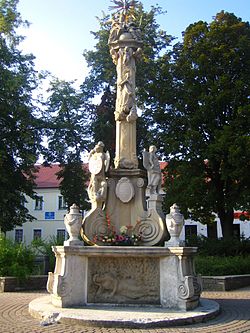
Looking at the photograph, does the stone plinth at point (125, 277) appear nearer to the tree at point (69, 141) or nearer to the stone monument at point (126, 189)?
the stone monument at point (126, 189)

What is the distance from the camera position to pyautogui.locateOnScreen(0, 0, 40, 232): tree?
2247cm

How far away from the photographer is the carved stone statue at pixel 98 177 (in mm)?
10938

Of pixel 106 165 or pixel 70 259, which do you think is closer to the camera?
pixel 70 259

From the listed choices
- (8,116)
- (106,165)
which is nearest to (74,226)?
(106,165)

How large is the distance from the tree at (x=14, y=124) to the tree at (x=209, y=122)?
23.6 feet

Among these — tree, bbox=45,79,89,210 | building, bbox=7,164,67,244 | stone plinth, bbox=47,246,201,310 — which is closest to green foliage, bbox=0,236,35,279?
stone plinth, bbox=47,246,201,310

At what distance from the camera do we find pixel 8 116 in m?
23.2

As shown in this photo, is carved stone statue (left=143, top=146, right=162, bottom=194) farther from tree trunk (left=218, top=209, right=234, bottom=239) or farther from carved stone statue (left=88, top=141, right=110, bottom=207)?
tree trunk (left=218, top=209, right=234, bottom=239)

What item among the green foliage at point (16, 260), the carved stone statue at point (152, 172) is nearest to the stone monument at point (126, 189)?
the carved stone statue at point (152, 172)

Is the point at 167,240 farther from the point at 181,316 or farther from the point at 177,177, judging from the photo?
the point at 177,177

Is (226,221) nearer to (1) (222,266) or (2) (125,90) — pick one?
(1) (222,266)

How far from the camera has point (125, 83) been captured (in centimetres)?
1227

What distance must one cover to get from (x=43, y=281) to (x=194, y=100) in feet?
43.6

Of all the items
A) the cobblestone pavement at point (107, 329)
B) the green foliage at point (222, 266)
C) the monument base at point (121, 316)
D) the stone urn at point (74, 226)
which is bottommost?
the cobblestone pavement at point (107, 329)
